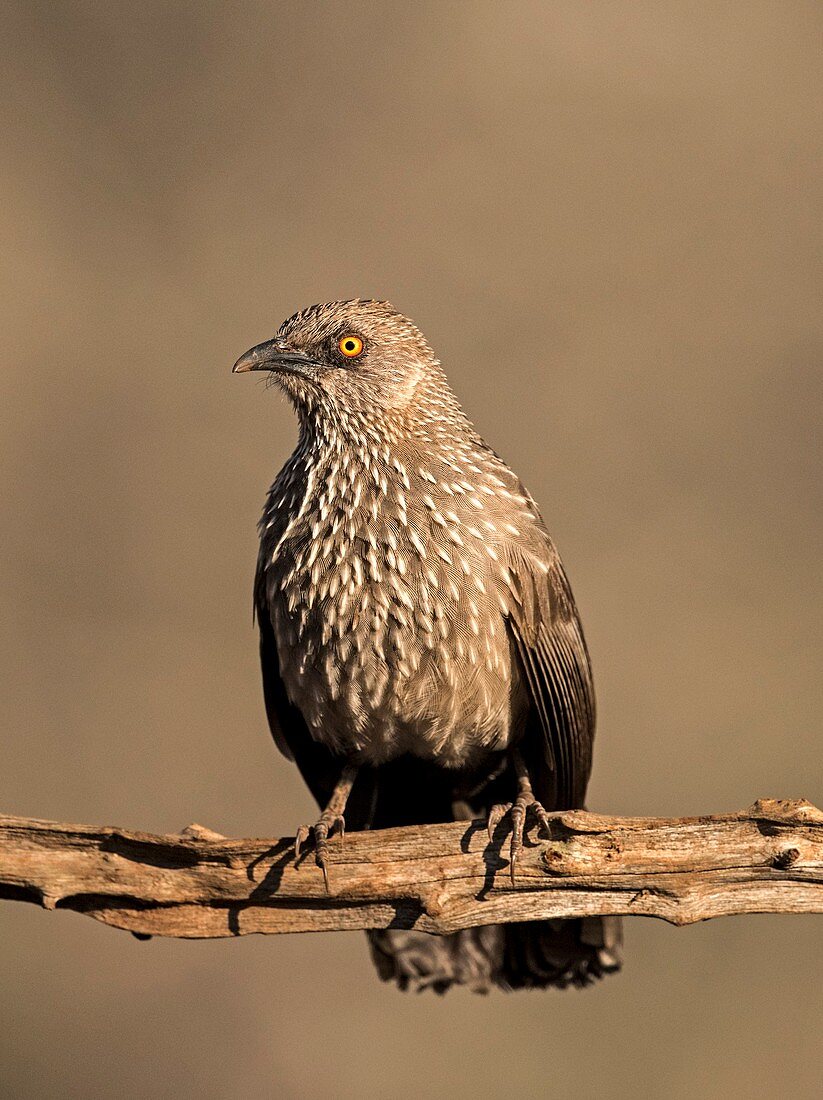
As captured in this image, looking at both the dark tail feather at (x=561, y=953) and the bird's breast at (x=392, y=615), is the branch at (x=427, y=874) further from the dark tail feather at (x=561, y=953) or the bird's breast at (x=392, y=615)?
the dark tail feather at (x=561, y=953)

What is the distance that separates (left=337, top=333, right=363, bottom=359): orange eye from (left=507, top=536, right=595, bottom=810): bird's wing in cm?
107

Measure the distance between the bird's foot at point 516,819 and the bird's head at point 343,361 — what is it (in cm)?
170

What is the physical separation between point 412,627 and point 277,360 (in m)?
1.34

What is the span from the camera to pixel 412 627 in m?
4.70

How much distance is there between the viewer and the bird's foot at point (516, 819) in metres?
4.23

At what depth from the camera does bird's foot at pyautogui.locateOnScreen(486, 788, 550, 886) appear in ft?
13.9

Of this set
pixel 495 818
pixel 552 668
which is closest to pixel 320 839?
pixel 495 818

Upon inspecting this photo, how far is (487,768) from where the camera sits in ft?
17.6

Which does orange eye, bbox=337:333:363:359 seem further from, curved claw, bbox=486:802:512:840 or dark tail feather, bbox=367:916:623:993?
dark tail feather, bbox=367:916:623:993

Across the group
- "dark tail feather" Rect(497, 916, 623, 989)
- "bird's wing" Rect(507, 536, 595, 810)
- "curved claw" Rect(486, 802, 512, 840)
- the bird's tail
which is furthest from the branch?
"dark tail feather" Rect(497, 916, 623, 989)

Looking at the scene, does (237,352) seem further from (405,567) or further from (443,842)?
(443,842)

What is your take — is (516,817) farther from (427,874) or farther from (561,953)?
(561,953)

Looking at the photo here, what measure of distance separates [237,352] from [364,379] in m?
6.08

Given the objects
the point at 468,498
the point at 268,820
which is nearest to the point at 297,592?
the point at 468,498
